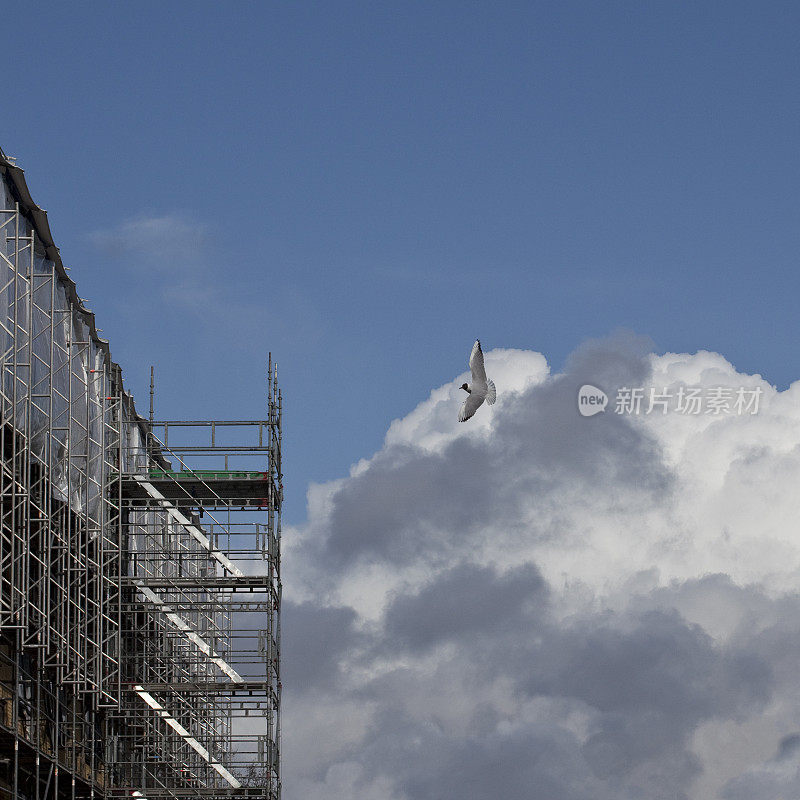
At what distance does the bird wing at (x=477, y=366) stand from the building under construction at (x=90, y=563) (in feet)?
32.6

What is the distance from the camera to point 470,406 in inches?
1497

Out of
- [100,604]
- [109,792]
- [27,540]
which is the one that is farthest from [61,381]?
[109,792]

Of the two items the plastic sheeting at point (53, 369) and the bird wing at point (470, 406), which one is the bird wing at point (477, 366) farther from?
the plastic sheeting at point (53, 369)

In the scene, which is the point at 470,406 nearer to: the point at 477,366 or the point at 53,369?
the point at 477,366

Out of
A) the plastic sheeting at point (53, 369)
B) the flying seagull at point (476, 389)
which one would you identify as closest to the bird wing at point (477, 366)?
the flying seagull at point (476, 389)

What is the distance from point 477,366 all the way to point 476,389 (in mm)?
892

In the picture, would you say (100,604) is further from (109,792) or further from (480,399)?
(480,399)

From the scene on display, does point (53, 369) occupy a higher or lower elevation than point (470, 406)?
higher

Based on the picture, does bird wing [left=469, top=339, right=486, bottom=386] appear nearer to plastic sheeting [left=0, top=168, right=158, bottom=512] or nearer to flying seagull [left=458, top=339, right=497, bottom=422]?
Result: flying seagull [left=458, top=339, right=497, bottom=422]

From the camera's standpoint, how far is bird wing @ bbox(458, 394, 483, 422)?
123ft

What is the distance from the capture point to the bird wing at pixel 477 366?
3725cm

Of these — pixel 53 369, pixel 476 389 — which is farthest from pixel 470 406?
pixel 53 369

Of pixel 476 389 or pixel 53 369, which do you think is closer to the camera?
pixel 476 389

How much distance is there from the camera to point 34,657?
133 ft
